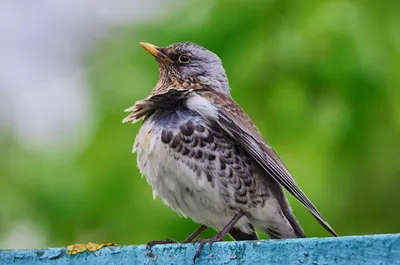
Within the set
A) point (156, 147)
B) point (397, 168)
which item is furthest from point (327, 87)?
point (156, 147)

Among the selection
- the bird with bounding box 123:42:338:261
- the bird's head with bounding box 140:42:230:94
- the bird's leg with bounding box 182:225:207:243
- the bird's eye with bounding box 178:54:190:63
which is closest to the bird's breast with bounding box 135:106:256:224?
the bird with bounding box 123:42:338:261

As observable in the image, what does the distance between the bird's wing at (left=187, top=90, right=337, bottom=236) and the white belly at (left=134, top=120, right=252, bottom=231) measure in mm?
219

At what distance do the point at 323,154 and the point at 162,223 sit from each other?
867 millimetres

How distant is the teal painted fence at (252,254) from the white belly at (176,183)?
79 cm

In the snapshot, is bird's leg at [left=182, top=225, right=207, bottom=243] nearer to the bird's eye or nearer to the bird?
the bird

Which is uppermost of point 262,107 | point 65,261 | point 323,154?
point 262,107

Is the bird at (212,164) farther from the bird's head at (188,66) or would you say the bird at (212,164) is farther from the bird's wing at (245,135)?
the bird's head at (188,66)

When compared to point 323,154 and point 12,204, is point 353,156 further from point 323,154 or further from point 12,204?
point 12,204

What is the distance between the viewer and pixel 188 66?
436 centimetres

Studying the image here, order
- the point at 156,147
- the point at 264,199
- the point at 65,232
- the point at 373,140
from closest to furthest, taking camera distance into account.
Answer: the point at 156,147 < the point at 264,199 < the point at 373,140 < the point at 65,232

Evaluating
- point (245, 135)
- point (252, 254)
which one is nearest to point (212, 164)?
point (245, 135)

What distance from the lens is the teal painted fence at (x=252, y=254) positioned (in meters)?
2.34

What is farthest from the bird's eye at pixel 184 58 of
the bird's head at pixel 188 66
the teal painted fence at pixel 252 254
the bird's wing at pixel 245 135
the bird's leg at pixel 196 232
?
the teal painted fence at pixel 252 254

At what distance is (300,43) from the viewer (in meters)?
4.14
